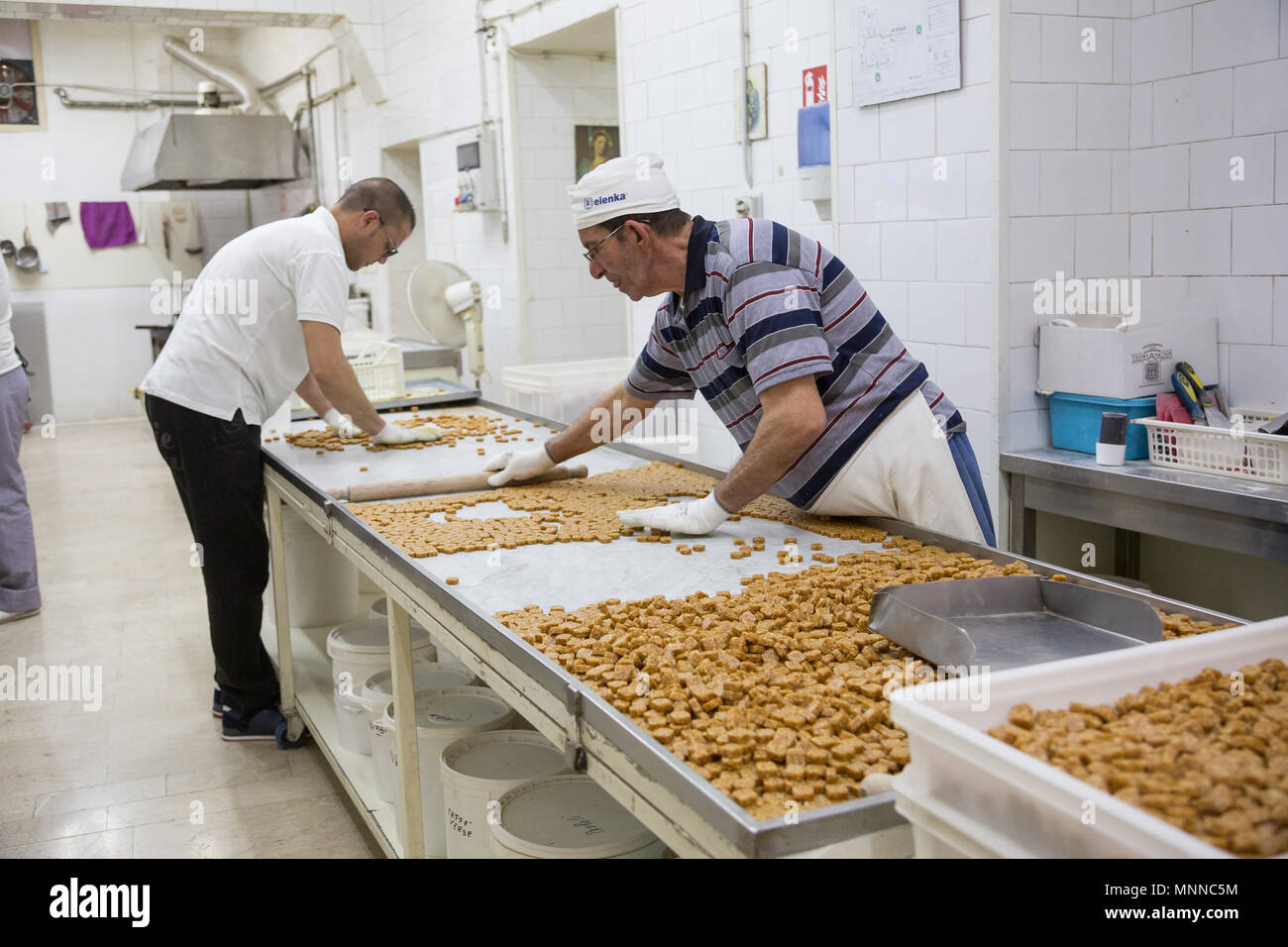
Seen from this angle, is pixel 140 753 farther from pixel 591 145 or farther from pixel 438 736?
pixel 591 145

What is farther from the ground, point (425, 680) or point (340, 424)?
point (340, 424)

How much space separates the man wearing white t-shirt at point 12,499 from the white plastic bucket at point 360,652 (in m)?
2.14

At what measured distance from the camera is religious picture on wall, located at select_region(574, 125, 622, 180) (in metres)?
6.38

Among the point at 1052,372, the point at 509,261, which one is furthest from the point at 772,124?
the point at 509,261

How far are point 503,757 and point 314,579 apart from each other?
1970mm

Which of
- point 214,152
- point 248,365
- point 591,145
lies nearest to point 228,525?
point 248,365

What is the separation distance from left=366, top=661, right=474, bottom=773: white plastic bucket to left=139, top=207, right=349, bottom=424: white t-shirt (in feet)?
3.16

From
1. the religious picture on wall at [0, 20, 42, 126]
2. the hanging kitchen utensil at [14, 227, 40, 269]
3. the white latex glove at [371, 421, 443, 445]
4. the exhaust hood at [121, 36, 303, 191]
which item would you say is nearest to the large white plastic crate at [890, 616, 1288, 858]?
the white latex glove at [371, 421, 443, 445]

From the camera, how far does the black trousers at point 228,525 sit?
131 inches

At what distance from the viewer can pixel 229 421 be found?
3340 mm

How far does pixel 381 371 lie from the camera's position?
4.87 meters

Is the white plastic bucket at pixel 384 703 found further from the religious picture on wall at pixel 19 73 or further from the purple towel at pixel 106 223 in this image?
the religious picture on wall at pixel 19 73

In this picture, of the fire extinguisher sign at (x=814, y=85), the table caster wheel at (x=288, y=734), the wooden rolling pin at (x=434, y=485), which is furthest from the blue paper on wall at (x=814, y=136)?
the table caster wheel at (x=288, y=734)
